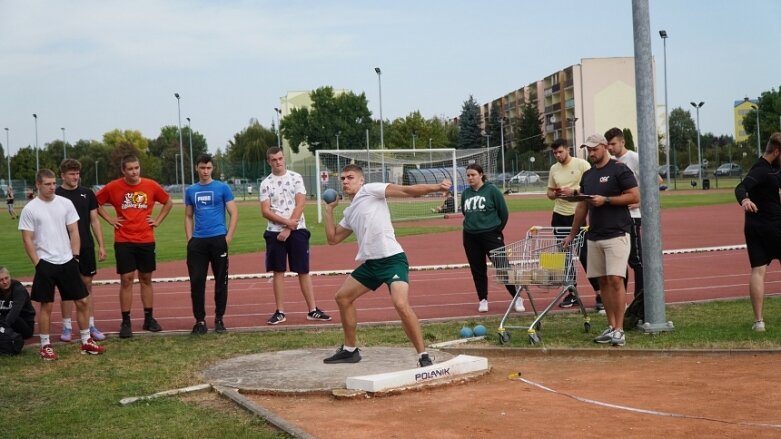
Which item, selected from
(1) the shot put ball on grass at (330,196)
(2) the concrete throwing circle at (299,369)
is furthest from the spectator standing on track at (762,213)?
(1) the shot put ball on grass at (330,196)

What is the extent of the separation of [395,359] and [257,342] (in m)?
2.21

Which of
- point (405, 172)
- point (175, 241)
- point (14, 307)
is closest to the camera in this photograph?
point (14, 307)

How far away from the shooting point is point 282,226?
12.2 m

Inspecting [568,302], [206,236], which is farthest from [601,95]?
[206,236]

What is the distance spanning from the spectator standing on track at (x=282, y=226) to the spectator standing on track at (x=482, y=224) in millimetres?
2165

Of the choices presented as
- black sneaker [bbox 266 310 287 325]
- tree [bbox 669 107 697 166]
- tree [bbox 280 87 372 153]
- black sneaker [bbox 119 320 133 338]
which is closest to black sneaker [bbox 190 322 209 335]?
black sneaker [bbox 119 320 133 338]

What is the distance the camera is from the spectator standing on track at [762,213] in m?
9.78

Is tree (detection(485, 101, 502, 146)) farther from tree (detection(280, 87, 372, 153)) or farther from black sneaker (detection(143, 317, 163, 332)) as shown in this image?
black sneaker (detection(143, 317, 163, 332))

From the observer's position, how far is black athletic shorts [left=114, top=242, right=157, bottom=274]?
453 inches

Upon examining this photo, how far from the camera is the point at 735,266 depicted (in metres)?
16.5

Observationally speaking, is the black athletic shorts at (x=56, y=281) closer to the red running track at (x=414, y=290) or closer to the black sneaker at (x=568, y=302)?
the red running track at (x=414, y=290)

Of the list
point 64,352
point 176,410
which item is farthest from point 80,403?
point 64,352

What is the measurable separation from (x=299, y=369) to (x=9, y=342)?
11.9 ft

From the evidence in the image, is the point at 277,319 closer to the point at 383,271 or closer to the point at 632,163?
the point at 383,271
